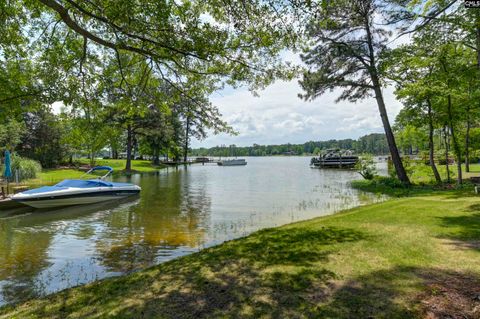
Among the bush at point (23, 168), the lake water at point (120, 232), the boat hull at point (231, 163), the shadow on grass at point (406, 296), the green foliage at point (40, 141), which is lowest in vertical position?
the lake water at point (120, 232)

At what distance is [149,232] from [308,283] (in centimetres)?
694

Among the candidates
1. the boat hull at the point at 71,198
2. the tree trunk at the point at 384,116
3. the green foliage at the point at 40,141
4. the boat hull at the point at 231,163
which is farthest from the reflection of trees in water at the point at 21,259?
the boat hull at the point at 231,163

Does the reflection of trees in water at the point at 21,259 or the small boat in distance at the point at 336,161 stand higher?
the small boat in distance at the point at 336,161

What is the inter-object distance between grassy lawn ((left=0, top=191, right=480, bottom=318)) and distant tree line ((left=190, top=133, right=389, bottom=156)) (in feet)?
439

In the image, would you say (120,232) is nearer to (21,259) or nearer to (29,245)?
(29,245)

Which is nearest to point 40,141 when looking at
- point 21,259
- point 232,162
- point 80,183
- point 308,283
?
point 80,183

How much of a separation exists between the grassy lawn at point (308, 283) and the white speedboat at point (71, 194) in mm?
10798

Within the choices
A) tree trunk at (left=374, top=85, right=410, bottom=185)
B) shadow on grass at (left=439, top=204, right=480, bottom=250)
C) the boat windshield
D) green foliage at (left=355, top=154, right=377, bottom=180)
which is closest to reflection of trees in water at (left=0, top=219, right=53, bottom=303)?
the boat windshield

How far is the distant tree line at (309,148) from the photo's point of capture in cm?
15175

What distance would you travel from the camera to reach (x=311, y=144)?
188625mm

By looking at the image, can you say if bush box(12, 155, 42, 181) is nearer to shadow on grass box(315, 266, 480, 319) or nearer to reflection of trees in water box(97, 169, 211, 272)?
reflection of trees in water box(97, 169, 211, 272)

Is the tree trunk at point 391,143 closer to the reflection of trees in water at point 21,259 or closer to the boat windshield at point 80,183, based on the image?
the boat windshield at point 80,183

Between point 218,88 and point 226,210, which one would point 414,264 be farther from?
point 226,210

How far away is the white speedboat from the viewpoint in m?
13.9
